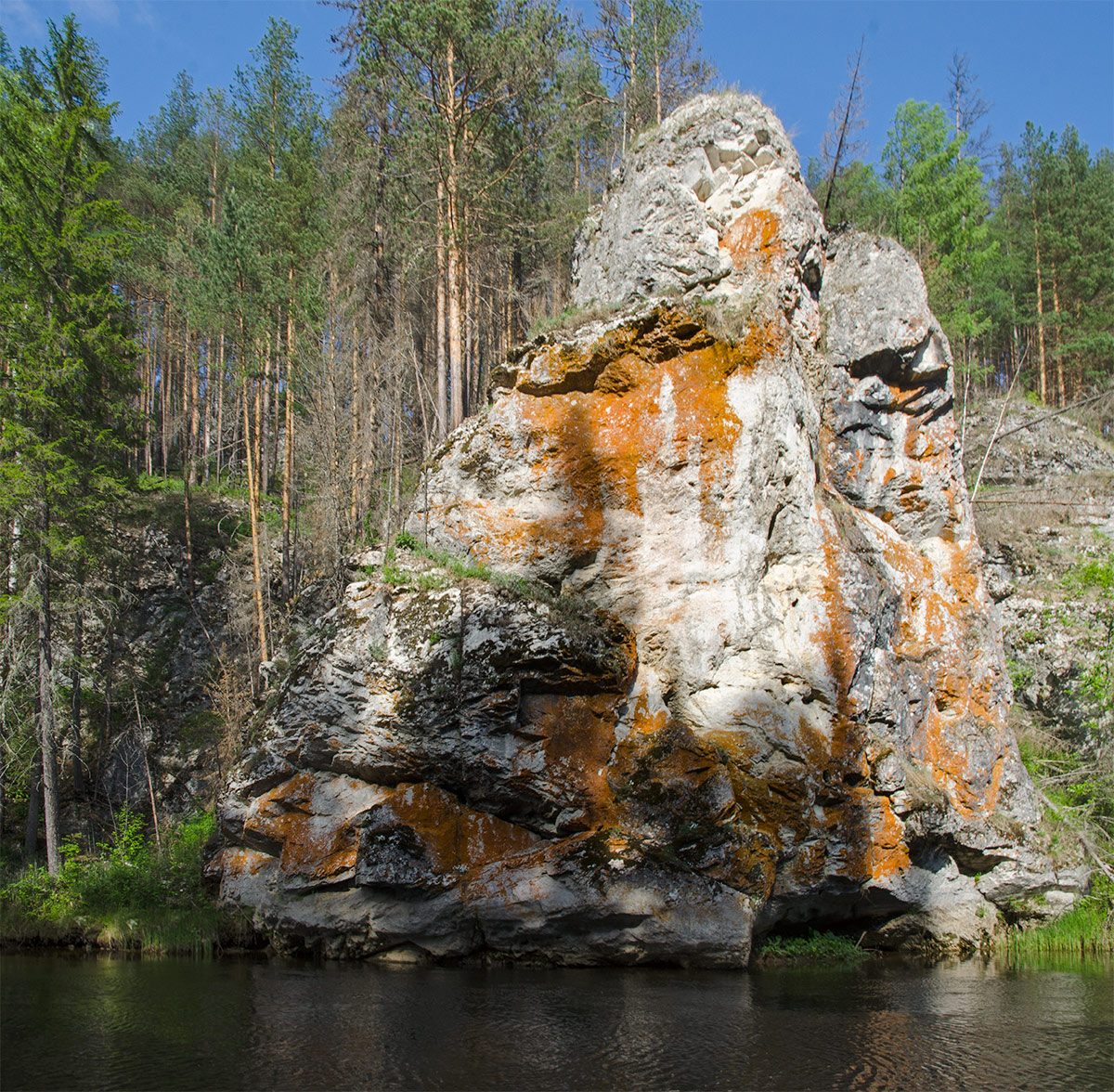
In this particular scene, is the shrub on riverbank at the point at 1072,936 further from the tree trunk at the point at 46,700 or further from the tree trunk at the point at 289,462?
the tree trunk at the point at 289,462

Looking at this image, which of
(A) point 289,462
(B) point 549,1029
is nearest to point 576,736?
(B) point 549,1029

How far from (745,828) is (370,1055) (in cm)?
594

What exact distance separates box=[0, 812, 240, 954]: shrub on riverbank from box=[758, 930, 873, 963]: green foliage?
27.2 feet

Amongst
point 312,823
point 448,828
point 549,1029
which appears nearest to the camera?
point 549,1029

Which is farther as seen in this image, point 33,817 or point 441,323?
point 441,323

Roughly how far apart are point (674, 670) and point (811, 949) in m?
4.40

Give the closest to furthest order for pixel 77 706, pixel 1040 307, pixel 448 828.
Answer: pixel 448 828
pixel 77 706
pixel 1040 307

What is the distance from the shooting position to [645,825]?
10844mm

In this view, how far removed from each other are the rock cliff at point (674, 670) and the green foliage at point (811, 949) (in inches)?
17.1

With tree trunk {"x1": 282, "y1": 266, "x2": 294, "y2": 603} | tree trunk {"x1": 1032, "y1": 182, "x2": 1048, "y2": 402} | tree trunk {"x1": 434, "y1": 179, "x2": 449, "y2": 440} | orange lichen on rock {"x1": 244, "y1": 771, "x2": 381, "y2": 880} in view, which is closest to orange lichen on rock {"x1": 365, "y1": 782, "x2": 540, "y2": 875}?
orange lichen on rock {"x1": 244, "y1": 771, "x2": 381, "y2": 880}

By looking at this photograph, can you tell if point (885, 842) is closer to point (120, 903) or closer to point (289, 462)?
point (120, 903)

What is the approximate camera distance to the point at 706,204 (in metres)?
15.4

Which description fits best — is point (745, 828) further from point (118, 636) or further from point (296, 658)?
point (118, 636)

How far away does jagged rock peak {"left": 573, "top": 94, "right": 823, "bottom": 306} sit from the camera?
14.8 m
